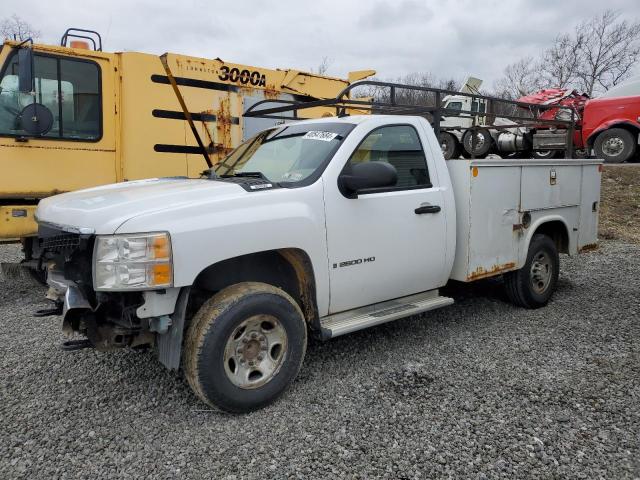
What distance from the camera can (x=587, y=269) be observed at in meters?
7.37

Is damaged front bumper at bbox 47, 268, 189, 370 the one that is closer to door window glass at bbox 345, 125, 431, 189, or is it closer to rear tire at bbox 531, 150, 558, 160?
door window glass at bbox 345, 125, 431, 189

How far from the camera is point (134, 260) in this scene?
2900 mm

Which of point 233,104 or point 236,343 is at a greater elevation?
point 233,104

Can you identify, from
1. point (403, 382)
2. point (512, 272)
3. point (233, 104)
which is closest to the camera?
point (403, 382)

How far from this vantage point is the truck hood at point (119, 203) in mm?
2990

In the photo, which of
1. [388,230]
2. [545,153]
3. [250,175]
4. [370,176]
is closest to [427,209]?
[388,230]

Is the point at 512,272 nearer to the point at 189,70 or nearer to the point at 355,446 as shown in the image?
the point at 355,446

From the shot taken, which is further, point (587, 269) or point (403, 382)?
point (587, 269)

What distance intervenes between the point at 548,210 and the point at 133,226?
14.0ft

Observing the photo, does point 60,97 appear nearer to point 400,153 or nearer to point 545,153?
point 400,153

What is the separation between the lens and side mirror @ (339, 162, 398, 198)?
3.58 metres

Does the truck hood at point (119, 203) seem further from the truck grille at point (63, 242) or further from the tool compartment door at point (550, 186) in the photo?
the tool compartment door at point (550, 186)

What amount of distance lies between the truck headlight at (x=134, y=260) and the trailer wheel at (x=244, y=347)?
1.42 ft

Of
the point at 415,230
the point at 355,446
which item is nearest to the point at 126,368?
the point at 355,446
